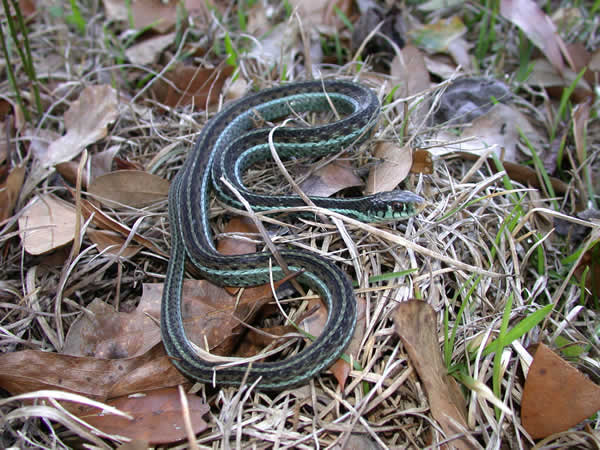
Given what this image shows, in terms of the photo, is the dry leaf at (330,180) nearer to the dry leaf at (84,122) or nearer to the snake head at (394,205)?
the snake head at (394,205)

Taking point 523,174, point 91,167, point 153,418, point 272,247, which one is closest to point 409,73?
point 523,174

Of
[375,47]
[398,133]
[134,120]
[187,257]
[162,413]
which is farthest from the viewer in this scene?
[375,47]

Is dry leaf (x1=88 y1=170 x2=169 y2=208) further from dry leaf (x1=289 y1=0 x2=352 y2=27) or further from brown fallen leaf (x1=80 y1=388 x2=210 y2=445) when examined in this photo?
dry leaf (x1=289 y1=0 x2=352 y2=27)

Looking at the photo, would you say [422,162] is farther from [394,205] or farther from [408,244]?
[408,244]

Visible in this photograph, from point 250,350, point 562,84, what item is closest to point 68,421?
point 250,350

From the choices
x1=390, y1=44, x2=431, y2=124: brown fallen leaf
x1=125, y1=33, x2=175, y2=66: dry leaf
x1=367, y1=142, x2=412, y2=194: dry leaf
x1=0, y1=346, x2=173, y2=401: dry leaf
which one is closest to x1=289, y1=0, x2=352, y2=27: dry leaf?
x1=390, y1=44, x2=431, y2=124: brown fallen leaf

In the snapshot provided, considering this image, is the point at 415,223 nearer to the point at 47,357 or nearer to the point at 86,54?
the point at 47,357
